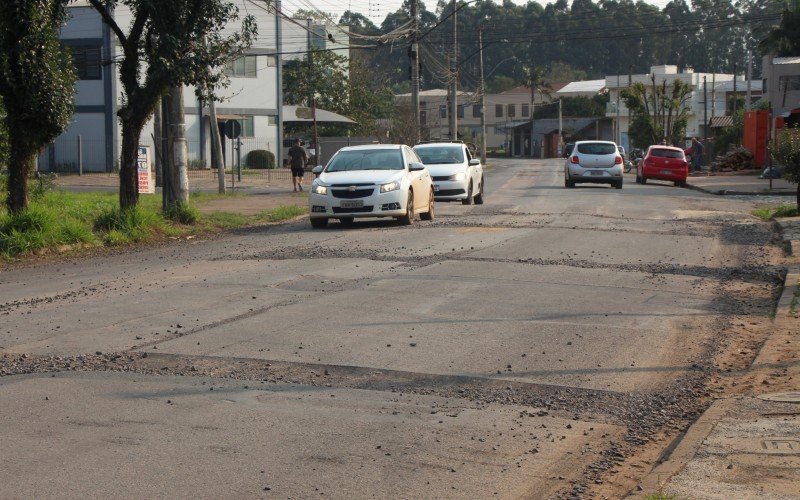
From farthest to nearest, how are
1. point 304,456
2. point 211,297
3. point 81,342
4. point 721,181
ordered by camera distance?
→ point 721,181 < point 211,297 < point 81,342 < point 304,456

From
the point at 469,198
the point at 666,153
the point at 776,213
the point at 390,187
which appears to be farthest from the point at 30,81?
the point at 666,153

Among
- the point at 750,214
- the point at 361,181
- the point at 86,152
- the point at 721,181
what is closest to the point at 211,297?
the point at 361,181

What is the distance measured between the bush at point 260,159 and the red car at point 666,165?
2366 centimetres

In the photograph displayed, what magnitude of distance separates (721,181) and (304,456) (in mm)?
39304

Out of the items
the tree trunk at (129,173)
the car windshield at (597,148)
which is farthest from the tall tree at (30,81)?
the car windshield at (597,148)

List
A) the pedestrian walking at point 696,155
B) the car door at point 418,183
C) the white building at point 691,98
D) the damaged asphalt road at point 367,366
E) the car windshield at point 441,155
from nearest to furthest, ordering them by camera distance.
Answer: the damaged asphalt road at point 367,366 → the car door at point 418,183 → the car windshield at point 441,155 → the pedestrian walking at point 696,155 → the white building at point 691,98

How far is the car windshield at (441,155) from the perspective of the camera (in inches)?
1079

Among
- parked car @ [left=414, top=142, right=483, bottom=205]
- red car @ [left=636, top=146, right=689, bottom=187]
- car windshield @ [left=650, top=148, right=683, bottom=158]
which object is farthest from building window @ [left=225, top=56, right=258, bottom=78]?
parked car @ [left=414, top=142, right=483, bottom=205]

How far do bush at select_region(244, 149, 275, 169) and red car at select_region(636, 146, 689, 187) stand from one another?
77.6 feet

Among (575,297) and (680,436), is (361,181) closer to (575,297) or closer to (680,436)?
(575,297)

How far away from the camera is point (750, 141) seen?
55.2 meters

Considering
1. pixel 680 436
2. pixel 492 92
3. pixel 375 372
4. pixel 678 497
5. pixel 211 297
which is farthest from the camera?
pixel 492 92

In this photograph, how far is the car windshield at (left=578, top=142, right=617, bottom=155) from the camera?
36781mm

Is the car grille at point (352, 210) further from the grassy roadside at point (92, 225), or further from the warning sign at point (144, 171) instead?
the warning sign at point (144, 171)
